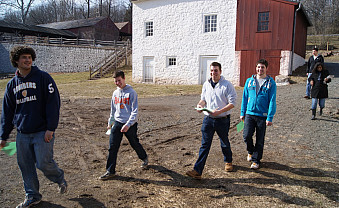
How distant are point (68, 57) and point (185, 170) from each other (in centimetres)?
3142

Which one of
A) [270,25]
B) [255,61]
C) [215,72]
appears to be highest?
[270,25]

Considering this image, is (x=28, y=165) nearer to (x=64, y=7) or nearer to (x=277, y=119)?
(x=277, y=119)

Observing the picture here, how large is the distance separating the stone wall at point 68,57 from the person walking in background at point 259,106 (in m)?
26.7

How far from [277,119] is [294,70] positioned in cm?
1230

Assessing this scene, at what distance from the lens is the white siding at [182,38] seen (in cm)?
1720

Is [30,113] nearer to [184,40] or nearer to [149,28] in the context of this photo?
[184,40]

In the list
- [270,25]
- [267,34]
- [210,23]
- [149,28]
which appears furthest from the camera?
[149,28]

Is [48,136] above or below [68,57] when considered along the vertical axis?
below

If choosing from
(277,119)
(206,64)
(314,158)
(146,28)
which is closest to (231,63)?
(206,64)

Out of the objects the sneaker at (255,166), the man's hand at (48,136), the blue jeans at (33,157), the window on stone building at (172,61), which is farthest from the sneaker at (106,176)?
the window on stone building at (172,61)

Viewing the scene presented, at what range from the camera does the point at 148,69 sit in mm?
20859

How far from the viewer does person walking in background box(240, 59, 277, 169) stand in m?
4.12

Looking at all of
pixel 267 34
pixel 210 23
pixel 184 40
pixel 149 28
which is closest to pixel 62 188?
pixel 267 34

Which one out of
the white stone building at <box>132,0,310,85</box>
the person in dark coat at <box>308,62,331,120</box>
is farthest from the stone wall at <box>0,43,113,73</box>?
the person in dark coat at <box>308,62,331,120</box>
